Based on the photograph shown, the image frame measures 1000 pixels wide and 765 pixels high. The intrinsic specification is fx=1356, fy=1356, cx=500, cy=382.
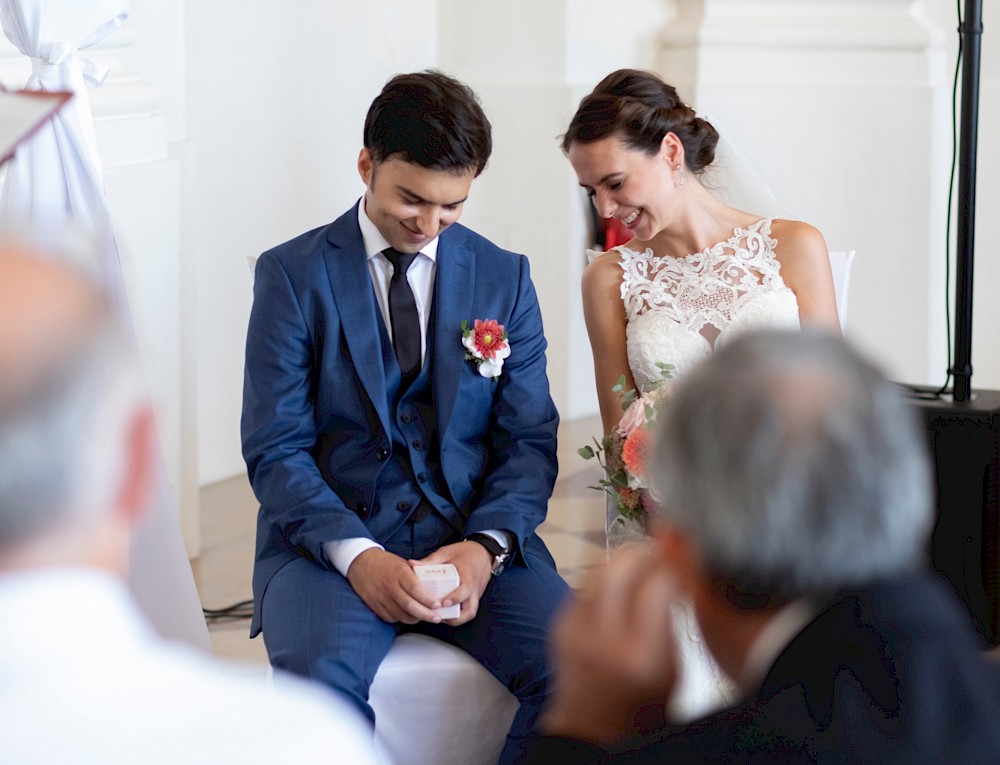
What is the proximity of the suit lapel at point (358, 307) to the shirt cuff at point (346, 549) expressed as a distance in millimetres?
245

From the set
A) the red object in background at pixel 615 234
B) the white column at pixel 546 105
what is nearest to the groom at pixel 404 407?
the red object in background at pixel 615 234

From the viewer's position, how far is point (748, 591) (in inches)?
48.1

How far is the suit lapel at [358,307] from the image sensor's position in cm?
283

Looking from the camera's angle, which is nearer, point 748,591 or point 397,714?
point 748,591

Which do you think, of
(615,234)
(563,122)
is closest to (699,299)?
(563,122)

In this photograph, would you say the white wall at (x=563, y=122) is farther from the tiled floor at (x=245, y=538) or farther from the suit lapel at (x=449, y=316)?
the suit lapel at (x=449, y=316)

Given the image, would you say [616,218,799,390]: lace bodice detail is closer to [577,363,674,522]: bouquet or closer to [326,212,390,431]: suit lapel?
[577,363,674,522]: bouquet

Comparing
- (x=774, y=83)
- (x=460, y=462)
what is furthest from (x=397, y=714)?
(x=774, y=83)

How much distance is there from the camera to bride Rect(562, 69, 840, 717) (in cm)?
315

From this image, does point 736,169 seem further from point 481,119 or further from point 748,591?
point 748,591

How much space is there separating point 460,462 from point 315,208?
3.55 metres

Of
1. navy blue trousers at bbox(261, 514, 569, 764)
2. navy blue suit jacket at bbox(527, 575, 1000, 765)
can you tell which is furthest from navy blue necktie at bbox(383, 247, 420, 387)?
navy blue suit jacket at bbox(527, 575, 1000, 765)

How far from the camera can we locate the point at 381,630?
2.65 m

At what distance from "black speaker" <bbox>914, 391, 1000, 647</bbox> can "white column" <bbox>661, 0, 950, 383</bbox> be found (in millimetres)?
2622
